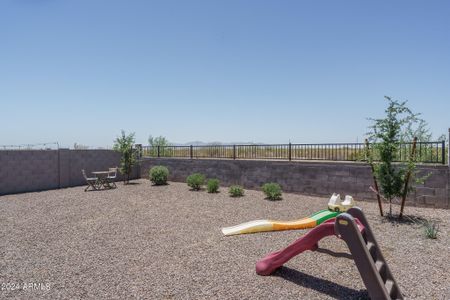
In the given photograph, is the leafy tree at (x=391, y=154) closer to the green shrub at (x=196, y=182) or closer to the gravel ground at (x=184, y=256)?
the gravel ground at (x=184, y=256)

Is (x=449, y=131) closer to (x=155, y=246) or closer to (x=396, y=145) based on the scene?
(x=396, y=145)

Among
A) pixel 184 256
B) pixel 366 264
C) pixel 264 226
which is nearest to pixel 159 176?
pixel 264 226

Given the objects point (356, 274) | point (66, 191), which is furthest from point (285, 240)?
point (66, 191)

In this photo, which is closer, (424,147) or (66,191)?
(424,147)

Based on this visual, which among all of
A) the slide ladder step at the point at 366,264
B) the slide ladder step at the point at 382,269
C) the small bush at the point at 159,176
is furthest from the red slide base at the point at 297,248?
the small bush at the point at 159,176

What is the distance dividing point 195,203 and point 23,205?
566 cm

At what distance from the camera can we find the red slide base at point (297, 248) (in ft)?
11.4

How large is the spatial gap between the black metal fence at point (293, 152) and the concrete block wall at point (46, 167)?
9.95ft

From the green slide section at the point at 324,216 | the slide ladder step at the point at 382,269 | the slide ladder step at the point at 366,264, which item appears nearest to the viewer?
the slide ladder step at the point at 366,264

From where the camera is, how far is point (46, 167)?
13.2 meters

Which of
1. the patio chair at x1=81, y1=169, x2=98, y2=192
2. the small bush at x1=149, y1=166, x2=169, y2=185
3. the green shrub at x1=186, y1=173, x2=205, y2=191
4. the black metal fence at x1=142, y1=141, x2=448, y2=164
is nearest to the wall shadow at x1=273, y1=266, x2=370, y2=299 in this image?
the black metal fence at x1=142, y1=141, x2=448, y2=164

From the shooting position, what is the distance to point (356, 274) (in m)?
3.93

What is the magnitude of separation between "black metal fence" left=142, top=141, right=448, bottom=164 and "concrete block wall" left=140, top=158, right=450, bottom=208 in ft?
1.38

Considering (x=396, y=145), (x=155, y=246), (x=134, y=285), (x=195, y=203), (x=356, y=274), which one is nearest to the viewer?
(x=134, y=285)
